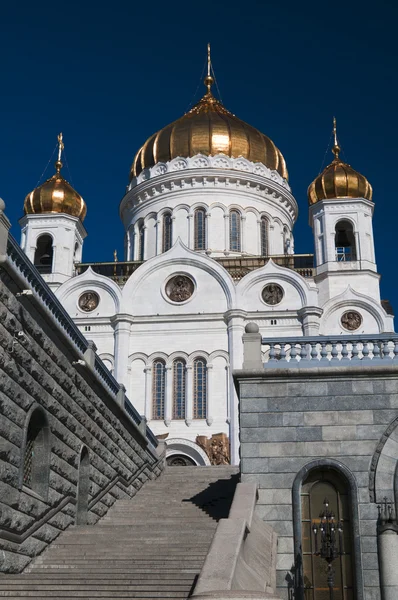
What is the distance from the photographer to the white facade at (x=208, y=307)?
28656 millimetres

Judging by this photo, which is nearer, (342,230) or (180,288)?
(180,288)

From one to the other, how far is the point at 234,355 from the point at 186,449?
12.1 ft

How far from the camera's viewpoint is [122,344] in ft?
97.2

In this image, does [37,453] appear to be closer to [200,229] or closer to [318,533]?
[318,533]

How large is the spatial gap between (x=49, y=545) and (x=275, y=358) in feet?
15.9

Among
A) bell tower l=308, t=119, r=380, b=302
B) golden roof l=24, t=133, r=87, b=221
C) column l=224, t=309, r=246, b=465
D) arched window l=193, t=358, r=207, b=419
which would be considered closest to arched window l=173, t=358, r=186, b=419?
Answer: arched window l=193, t=358, r=207, b=419

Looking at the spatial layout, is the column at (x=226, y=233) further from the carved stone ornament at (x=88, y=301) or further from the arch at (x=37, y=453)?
the arch at (x=37, y=453)

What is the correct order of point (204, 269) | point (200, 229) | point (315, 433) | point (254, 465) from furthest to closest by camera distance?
point (200, 229), point (204, 269), point (315, 433), point (254, 465)

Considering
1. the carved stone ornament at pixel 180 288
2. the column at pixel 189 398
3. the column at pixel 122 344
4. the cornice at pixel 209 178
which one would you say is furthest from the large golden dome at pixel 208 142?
the column at pixel 189 398

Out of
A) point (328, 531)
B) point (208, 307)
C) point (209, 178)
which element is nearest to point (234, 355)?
point (208, 307)

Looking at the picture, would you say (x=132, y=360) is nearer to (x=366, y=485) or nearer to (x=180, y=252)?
(x=180, y=252)

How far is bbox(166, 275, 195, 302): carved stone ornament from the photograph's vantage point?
3073cm

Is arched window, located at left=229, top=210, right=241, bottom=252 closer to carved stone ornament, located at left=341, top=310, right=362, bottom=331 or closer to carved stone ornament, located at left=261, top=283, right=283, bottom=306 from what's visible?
carved stone ornament, located at left=261, top=283, right=283, bottom=306

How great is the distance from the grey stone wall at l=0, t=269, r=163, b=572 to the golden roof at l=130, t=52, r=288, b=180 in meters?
21.5
